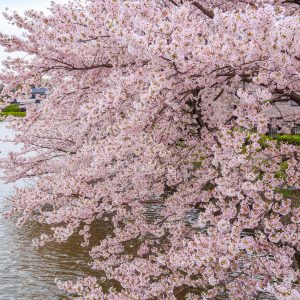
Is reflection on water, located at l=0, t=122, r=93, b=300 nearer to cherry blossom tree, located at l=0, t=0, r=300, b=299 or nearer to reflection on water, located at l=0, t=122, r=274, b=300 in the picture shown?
reflection on water, located at l=0, t=122, r=274, b=300

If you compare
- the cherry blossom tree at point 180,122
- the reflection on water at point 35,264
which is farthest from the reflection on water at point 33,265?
the cherry blossom tree at point 180,122

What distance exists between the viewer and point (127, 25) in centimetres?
589

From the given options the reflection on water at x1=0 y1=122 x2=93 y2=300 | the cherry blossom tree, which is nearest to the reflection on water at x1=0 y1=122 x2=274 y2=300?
the reflection on water at x1=0 y1=122 x2=93 y2=300

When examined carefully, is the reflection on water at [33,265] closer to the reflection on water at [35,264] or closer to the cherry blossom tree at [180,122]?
the reflection on water at [35,264]

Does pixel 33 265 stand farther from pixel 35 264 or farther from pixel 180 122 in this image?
pixel 180 122

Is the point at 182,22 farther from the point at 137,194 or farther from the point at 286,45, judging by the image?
the point at 137,194

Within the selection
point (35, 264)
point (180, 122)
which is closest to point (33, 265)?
point (35, 264)

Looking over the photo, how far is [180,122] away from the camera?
8445 millimetres

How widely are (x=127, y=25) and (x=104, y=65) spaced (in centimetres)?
161

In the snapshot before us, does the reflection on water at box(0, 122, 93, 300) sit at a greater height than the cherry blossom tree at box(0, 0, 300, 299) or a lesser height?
lesser

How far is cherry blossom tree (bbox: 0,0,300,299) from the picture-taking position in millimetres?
5039

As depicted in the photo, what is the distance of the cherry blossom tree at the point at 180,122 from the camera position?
198 inches

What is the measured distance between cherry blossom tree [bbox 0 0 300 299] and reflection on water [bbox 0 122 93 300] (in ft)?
4.28

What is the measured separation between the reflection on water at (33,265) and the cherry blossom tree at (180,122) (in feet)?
4.28
